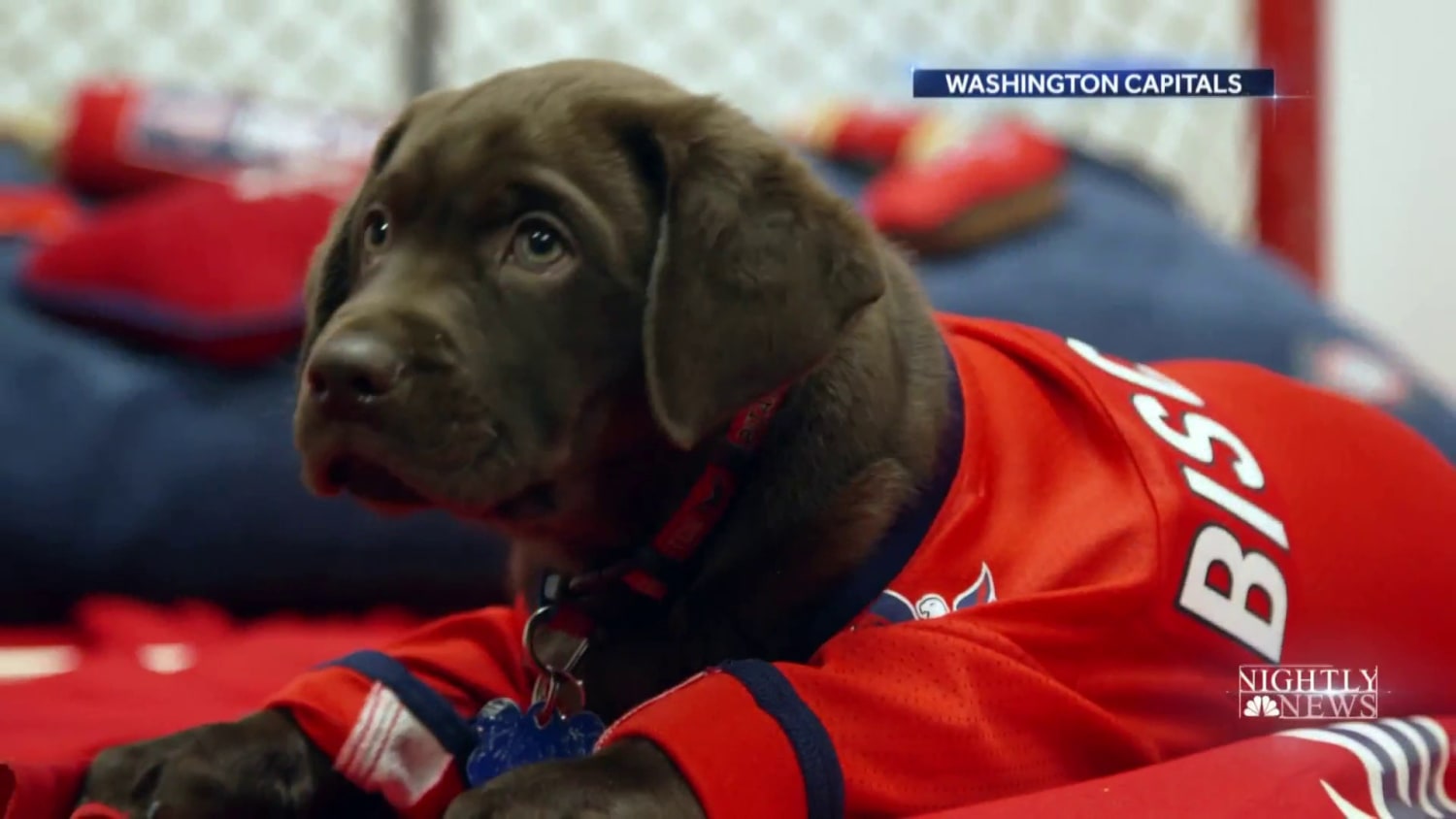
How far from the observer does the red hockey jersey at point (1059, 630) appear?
0.90 meters

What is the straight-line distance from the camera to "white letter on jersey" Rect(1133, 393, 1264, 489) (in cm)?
108

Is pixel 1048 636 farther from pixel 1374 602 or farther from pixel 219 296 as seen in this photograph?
pixel 219 296

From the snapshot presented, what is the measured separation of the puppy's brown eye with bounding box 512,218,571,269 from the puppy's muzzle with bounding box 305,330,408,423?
112 mm

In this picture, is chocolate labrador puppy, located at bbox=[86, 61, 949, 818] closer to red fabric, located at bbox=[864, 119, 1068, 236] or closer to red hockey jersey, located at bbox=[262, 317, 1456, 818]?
red hockey jersey, located at bbox=[262, 317, 1456, 818]

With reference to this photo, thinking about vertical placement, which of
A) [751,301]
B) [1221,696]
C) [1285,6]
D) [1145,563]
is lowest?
[1221,696]

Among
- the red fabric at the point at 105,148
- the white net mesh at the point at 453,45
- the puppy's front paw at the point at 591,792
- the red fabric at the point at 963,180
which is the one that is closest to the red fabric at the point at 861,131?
the white net mesh at the point at 453,45

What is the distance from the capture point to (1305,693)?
1060 mm

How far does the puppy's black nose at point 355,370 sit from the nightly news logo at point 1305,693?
0.59 m

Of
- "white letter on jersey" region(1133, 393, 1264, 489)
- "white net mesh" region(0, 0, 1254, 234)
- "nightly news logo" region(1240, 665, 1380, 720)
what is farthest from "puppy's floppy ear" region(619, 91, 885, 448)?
"white net mesh" region(0, 0, 1254, 234)

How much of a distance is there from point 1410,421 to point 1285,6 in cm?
92

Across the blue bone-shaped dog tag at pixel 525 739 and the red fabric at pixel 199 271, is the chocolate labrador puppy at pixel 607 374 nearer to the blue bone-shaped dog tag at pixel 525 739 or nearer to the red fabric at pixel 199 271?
the blue bone-shaped dog tag at pixel 525 739

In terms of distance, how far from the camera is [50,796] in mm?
990

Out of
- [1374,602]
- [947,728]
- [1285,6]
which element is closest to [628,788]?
[947,728]

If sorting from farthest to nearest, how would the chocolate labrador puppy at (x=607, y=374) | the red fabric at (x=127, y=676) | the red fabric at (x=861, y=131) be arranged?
the red fabric at (x=861, y=131) < the red fabric at (x=127, y=676) < the chocolate labrador puppy at (x=607, y=374)
